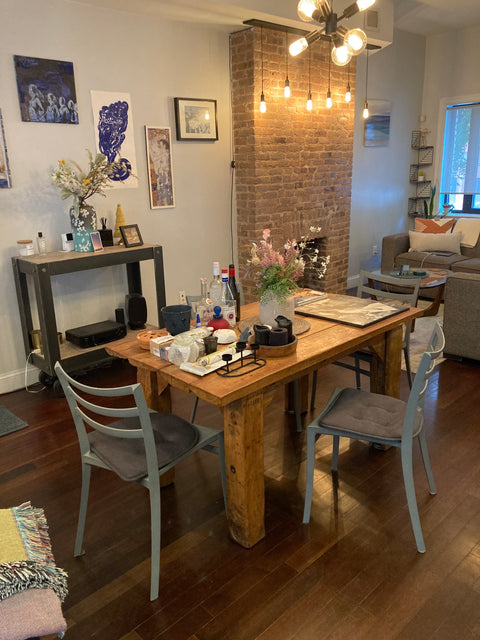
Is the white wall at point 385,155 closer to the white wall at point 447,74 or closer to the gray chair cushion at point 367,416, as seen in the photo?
the white wall at point 447,74

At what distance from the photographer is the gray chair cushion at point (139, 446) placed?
1897mm

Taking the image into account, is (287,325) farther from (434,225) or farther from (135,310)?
(434,225)

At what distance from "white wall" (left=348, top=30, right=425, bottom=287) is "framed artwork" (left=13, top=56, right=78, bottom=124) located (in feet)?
11.9

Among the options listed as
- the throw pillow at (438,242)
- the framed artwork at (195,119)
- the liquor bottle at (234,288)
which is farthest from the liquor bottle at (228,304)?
the throw pillow at (438,242)

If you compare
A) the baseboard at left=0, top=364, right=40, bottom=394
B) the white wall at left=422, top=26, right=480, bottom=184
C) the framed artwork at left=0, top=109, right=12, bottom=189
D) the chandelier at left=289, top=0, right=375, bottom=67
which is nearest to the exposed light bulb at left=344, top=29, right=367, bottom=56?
the chandelier at left=289, top=0, right=375, bottom=67

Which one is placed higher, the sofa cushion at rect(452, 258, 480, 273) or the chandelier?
the chandelier

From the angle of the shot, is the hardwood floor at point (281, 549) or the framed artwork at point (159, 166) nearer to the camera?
the hardwood floor at point (281, 549)

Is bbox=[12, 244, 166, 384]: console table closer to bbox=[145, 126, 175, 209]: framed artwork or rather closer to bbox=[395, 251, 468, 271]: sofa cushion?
bbox=[145, 126, 175, 209]: framed artwork

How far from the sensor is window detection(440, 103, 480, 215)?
21.9 ft

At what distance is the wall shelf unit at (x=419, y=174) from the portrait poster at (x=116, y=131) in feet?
14.7

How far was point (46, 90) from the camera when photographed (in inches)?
141

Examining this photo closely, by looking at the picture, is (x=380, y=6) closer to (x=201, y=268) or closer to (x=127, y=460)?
(x=201, y=268)

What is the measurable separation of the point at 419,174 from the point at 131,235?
16.0 ft

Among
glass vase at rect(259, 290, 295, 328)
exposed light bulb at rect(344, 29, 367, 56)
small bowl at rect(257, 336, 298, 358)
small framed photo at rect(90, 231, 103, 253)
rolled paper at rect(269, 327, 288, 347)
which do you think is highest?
exposed light bulb at rect(344, 29, 367, 56)
